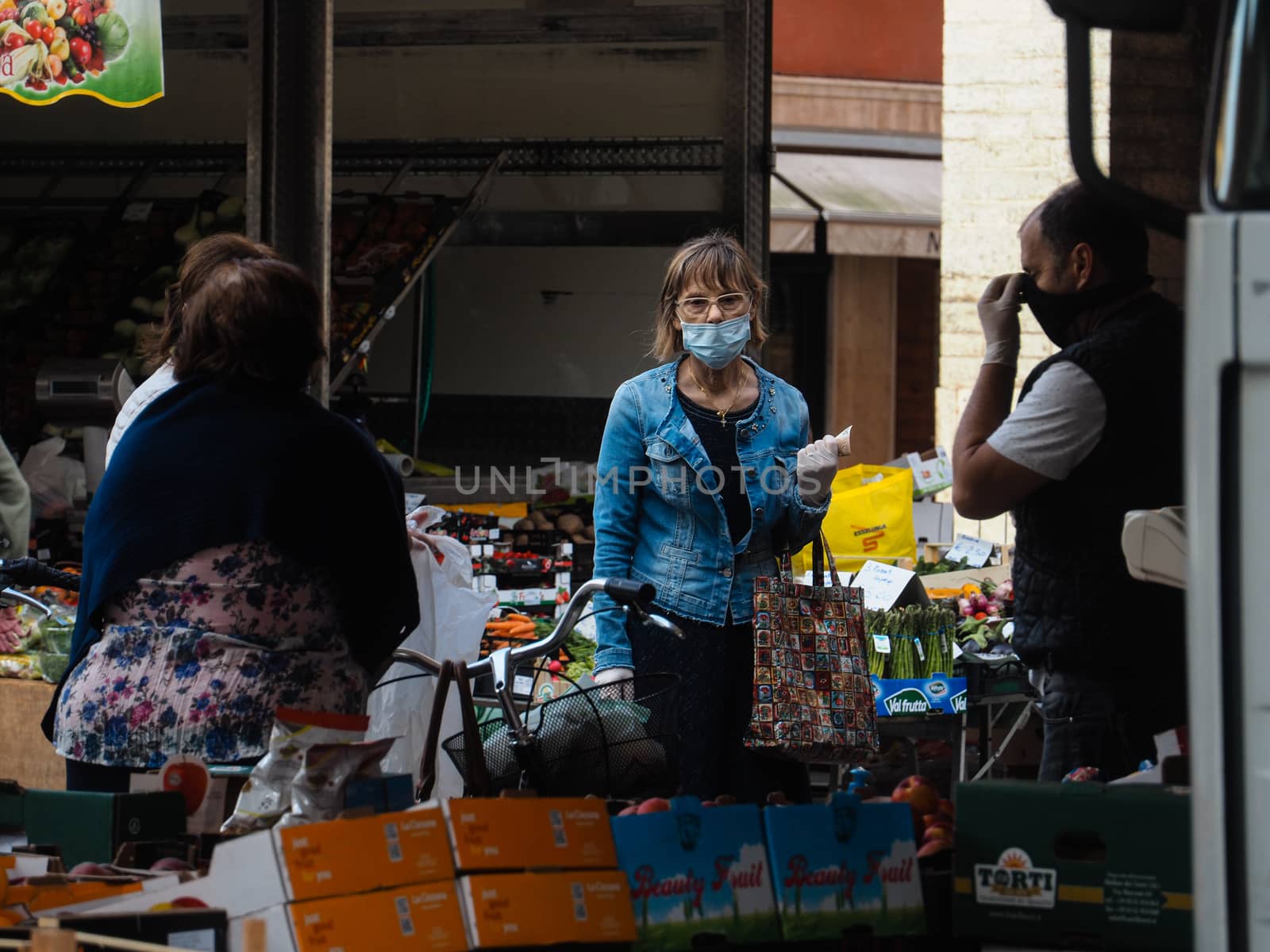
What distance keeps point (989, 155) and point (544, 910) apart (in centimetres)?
925

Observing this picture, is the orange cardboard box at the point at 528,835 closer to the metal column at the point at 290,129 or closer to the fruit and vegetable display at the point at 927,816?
the fruit and vegetable display at the point at 927,816

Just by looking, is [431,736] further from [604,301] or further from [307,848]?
[604,301]

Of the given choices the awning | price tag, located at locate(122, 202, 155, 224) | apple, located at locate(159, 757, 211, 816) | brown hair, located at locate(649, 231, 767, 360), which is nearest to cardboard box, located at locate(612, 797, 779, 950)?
apple, located at locate(159, 757, 211, 816)

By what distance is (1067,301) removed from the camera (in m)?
3.55

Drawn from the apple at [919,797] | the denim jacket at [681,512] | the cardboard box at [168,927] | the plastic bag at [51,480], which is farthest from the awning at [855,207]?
the cardboard box at [168,927]

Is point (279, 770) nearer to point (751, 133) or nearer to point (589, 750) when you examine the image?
point (589, 750)

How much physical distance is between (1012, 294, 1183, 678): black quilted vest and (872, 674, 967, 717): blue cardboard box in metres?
2.67

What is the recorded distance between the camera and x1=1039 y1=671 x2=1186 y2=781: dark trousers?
11.3 ft

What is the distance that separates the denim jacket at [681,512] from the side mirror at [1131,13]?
2.06m

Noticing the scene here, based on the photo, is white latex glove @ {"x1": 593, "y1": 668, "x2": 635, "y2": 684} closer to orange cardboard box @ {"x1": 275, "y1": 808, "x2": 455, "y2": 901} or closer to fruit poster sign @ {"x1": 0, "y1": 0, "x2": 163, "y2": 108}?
orange cardboard box @ {"x1": 275, "y1": 808, "x2": 455, "y2": 901}

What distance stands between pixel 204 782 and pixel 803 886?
125 cm

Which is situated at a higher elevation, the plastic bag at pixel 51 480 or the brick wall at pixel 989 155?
the brick wall at pixel 989 155

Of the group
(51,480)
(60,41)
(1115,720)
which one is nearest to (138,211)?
(51,480)

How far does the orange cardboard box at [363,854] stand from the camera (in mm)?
2498
